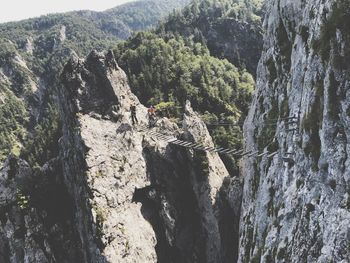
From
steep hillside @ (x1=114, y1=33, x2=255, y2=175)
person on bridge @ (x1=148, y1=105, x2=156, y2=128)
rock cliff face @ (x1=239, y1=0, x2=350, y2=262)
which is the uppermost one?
steep hillside @ (x1=114, y1=33, x2=255, y2=175)

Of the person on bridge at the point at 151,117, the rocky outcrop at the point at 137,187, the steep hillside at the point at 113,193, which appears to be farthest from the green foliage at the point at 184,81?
A: the rocky outcrop at the point at 137,187

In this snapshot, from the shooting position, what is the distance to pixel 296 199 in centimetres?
3284

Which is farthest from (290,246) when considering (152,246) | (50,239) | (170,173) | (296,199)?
(50,239)

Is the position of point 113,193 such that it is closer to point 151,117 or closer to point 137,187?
point 137,187

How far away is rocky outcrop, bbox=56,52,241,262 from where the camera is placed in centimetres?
6016

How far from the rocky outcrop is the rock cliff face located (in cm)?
1494

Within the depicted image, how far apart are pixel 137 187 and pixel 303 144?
115ft

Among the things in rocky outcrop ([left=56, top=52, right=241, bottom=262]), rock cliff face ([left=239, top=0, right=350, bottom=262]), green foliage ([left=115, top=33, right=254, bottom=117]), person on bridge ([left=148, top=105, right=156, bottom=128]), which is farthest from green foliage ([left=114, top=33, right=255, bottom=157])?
rock cliff face ([left=239, top=0, right=350, bottom=262])

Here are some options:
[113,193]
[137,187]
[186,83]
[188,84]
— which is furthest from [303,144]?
[186,83]

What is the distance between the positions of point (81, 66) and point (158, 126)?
15.8 meters

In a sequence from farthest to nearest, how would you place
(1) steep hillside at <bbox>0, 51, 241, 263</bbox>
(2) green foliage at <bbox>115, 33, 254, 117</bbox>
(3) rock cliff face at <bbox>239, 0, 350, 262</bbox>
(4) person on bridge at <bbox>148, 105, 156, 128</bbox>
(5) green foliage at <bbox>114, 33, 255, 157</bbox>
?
(2) green foliage at <bbox>115, 33, 254, 117</bbox>, (5) green foliage at <bbox>114, 33, 255, 157</bbox>, (4) person on bridge at <bbox>148, 105, 156, 128</bbox>, (1) steep hillside at <bbox>0, 51, 241, 263</bbox>, (3) rock cliff face at <bbox>239, 0, 350, 262</bbox>

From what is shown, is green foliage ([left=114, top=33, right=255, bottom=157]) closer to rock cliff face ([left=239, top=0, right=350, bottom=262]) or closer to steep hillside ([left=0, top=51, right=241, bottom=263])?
steep hillside ([left=0, top=51, right=241, bottom=263])

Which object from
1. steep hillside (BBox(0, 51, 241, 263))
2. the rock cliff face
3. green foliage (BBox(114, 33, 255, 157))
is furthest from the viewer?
green foliage (BBox(114, 33, 255, 157))

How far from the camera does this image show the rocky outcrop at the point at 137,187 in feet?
197
